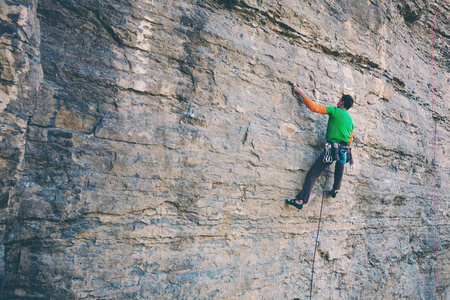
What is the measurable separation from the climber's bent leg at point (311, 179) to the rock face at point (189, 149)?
179 mm

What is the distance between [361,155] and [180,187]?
347 cm

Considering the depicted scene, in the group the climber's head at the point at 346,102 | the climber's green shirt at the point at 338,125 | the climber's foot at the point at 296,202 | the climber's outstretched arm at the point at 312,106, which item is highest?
the climber's head at the point at 346,102

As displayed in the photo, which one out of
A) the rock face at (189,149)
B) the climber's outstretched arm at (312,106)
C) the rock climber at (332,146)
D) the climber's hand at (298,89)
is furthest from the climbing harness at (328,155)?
the climber's hand at (298,89)

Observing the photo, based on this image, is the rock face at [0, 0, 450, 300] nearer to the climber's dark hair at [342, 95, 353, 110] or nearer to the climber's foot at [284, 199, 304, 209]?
the climber's foot at [284, 199, 304, 209]

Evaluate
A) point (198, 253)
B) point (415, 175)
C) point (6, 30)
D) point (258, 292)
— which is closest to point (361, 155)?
point (415, 175)

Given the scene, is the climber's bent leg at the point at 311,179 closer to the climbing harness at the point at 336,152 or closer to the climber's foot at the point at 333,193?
the climbing harness at the point at 336,152

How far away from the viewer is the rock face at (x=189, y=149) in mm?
2920

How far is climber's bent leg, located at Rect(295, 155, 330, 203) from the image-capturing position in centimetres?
427

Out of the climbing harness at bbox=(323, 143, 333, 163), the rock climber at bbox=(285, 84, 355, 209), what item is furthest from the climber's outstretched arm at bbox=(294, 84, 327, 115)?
the climbing harness at bbox=(323, 143, 333, 163)

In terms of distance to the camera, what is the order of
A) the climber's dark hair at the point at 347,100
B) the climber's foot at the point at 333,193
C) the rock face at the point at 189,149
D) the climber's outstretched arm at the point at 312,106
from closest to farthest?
the rock face at the point at 189,149 < the climber's outstretched arm at the point at 312,106 < the climber's dark hair at the point at 347,100 < the climber's foot at the point at 333,193

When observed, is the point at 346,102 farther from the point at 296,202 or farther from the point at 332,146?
the point at 296,202

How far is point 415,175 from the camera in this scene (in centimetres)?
620

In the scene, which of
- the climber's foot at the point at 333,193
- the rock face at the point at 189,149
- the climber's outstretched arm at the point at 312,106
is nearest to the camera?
the rock face at the point at 189,149

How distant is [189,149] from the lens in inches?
143
